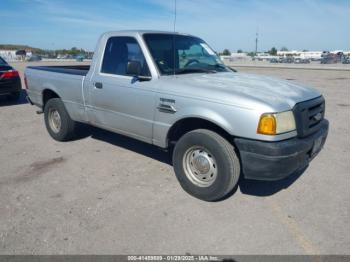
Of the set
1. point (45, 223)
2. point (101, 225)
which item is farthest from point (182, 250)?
point (45, 223)

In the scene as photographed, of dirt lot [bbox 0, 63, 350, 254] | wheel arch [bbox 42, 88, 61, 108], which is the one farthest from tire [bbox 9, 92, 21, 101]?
dirt lot [bbox 0, 63, 350, 254]

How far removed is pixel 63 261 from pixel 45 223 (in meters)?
0.72

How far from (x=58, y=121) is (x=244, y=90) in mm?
3912

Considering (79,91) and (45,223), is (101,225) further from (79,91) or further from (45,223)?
(79,91)

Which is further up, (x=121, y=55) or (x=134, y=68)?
(x=121, y=55)

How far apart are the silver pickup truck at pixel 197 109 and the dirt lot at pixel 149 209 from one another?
429 millimetres

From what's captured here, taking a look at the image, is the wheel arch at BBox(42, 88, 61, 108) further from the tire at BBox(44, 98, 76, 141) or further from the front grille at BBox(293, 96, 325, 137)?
the front grille at BBox(293, 96, 325, 137)

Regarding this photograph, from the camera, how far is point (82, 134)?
20.9 ft

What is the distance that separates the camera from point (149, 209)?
11.7ft

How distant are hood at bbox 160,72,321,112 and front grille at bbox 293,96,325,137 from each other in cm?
7

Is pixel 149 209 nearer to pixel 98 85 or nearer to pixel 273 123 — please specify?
pixel 273 123

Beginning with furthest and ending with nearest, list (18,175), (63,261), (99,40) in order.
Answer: (99,40)
(18,175)
(63,261)

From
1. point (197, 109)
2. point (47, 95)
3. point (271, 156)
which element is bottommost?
point (271, 156)

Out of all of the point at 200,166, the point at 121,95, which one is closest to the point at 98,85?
the point at 121,95
